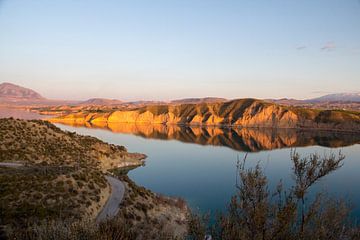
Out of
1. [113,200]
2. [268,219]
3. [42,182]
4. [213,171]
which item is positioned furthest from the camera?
[213,171]

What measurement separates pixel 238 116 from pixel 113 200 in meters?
125

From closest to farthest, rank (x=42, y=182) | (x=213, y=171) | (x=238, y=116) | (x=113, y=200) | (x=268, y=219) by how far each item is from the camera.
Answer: (x=268, y=219) < (x=42, y=182) < (x=113, y=200) < (x=213, y=171) < (x=238, y=116)

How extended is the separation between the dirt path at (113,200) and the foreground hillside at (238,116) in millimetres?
107813

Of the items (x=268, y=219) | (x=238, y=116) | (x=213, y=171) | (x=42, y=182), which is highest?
(x=268, y=219)

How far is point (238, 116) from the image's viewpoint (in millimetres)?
142125

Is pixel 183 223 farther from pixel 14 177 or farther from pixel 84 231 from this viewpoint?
pixel 84 231

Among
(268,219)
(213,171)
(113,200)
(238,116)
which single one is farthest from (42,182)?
(238,116)

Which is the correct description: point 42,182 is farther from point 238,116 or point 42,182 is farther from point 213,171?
point 238,116

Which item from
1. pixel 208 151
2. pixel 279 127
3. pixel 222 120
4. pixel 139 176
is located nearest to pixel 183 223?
pixel 139 176

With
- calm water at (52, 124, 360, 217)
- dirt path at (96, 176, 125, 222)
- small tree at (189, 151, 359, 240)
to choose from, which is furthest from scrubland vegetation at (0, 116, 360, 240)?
calm water at (52, 124, 360, 217)

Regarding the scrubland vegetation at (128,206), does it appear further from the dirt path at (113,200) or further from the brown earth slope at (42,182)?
the dirt path at (113,200)

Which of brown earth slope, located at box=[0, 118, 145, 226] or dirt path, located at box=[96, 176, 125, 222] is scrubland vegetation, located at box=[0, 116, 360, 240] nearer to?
brown earth slope, located at box=[0, 118, 145, 226]

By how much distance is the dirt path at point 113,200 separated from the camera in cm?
1918

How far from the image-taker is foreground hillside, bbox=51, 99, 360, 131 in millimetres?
118000
